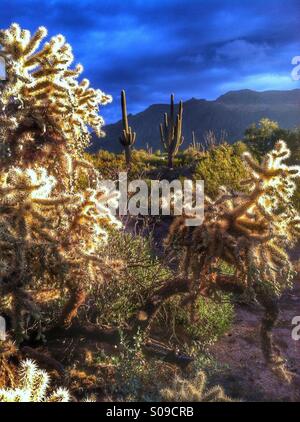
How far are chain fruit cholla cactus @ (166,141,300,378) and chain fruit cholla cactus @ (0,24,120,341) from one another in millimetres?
753

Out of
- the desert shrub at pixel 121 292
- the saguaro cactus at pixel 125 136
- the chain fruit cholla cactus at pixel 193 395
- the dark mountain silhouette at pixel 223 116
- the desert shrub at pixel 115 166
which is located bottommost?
the chain fruit cholla cactus at pixel 193 395

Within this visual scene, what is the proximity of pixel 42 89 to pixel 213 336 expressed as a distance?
3508mm

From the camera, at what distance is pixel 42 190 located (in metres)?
3.91

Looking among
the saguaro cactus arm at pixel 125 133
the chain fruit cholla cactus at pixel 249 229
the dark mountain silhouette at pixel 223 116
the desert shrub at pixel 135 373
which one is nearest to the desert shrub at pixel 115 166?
the saguaro cactus arm at pixel 125 133

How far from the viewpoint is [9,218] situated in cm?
386

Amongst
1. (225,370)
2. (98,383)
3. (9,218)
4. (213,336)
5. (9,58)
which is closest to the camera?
(9,218)

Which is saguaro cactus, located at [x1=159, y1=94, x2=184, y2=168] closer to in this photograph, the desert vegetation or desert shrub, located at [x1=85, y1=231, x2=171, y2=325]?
desert shrub, located at [x1=85, y1=231, x2=171, y2=325]

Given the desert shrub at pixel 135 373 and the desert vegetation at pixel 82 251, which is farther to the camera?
the desert shrub at pixel 135 373

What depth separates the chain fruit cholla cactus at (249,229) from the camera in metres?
4.31

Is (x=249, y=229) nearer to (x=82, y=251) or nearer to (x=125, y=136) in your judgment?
(x=82, y=251)

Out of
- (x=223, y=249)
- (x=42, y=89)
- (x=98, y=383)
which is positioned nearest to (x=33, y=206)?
(x=42, y=89)

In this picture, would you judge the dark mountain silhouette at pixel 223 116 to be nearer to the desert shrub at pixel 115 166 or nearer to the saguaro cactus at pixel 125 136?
the desert shrub at pixel 115 166

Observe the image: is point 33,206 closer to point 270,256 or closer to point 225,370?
point 270,256

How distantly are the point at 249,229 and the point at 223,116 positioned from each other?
130426 mm
